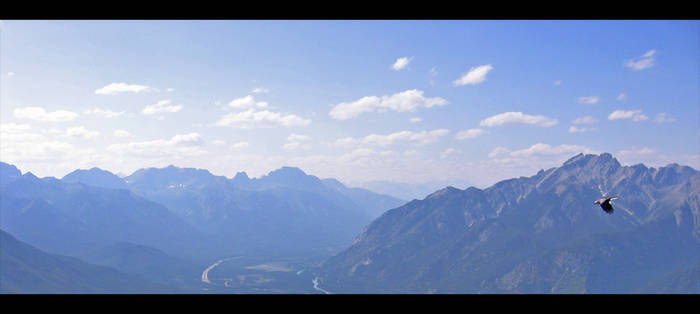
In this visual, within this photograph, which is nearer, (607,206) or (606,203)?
(606,203)

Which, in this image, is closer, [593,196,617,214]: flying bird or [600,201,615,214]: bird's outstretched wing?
[593,196,617,214]: flying bird

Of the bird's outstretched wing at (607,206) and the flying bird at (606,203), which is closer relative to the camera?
the flying bird at (606,203)
